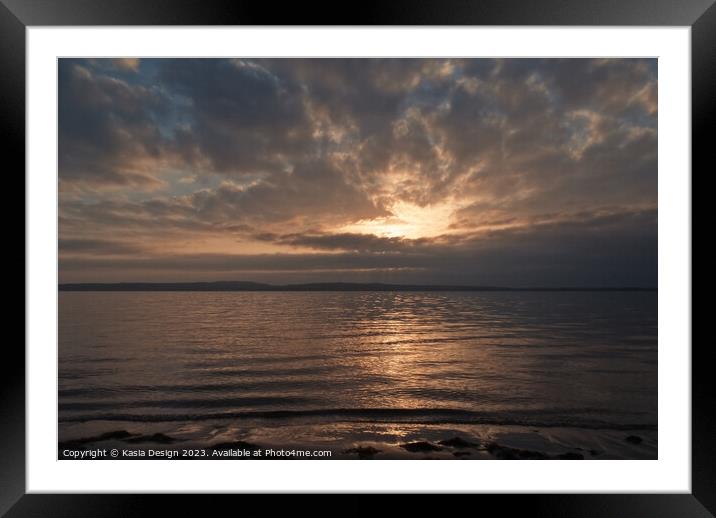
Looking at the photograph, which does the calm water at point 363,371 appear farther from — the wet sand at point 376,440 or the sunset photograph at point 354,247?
the wet sand at point 376,440

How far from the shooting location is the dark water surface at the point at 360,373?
4391 millimetres

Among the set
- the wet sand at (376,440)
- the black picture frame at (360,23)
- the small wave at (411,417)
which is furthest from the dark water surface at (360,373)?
the black picture frame at (360,23)

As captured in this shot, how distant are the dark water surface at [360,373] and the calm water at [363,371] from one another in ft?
0.10

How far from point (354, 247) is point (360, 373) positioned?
1208 cm

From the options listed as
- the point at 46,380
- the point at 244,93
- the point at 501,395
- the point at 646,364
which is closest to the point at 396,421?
the point at 501,395

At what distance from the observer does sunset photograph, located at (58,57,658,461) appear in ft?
13.4

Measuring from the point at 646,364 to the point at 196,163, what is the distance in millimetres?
16381

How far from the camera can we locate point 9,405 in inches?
57.2

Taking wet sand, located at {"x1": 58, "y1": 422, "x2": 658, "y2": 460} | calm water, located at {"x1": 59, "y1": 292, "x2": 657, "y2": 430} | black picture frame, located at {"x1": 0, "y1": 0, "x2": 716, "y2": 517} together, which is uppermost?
black picture frame, located at {"x1": 0, "y1": 0, "x2": 716, "y2": 517}

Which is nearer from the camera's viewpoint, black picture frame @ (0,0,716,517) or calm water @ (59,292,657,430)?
black picture frame @ (0,0,716,517)

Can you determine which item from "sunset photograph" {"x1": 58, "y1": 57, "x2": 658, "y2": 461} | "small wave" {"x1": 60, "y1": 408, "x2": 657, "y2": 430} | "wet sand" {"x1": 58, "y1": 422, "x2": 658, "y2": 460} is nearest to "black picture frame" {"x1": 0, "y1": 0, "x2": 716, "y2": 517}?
"sunset photograph" {"x1": 58, "y1": 57, "x2": 658, "y2": 461}

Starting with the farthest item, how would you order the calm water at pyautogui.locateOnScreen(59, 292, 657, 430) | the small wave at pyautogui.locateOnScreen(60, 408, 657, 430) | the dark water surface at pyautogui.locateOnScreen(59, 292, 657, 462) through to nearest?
1. the calm water at pyautogui.locateOnScreen(59, 292, 657, 430)
2. the dark water surface at pyautogui.locateOnScreen(59, 292, 657, 462)
3. the small wave at pyautogui.locateOnScreen(60, 408, 657, 430)

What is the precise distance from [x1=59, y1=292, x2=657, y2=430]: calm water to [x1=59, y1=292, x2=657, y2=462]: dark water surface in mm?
29

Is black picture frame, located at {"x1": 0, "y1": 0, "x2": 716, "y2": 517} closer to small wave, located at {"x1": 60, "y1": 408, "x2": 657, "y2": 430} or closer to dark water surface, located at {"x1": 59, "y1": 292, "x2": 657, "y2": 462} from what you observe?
dark water surface, located at {"x1": 59, "y1": 292, "x2": 657, "y2": 462}
